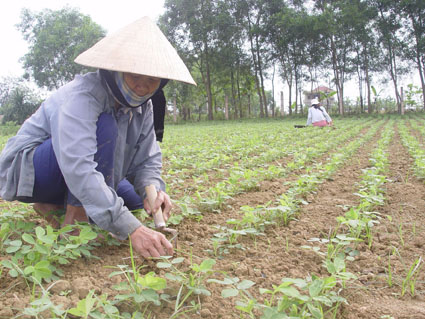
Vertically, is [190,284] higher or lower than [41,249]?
lower

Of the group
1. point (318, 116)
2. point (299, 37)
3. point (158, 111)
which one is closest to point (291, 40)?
point (299, 37)

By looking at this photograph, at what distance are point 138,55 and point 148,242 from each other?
89 cm

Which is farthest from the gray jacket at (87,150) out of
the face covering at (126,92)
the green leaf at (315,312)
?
the green leaf at (315,312)

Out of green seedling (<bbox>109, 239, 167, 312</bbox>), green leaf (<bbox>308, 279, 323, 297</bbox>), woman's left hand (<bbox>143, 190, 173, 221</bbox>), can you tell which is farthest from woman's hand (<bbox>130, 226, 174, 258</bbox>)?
green leaf (<bbox>308, 279, 323, 297</bbox>)

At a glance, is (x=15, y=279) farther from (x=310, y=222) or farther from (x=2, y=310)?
(x=310, y=222)

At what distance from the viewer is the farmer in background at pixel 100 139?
1675 mm

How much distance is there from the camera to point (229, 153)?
6.36 metres

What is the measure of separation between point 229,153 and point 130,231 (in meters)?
4.75

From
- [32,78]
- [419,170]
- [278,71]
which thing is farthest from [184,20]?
[419,170]

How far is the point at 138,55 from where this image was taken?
1.77 m

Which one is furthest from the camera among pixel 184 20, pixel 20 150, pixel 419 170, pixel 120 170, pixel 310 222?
pixel 184 20

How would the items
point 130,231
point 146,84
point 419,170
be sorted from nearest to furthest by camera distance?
point 130,231
point 146,84
point 419,170

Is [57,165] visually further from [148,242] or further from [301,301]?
[301,301]

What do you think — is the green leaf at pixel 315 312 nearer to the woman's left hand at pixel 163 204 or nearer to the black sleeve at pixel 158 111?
the woman's left hand at pixel 163 204
